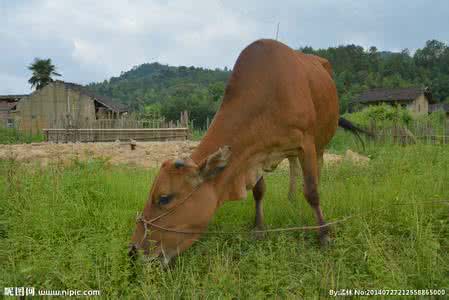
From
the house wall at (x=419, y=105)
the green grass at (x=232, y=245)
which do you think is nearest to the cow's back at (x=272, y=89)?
the green grass at (x=232, y=245)

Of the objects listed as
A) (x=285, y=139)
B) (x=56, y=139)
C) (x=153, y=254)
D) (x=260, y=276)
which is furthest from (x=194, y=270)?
(x=56, y=139)

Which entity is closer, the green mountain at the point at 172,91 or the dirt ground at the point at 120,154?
the dirt ground at the point at 120,154

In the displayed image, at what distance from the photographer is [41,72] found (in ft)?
159

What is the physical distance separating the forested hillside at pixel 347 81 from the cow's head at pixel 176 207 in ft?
125

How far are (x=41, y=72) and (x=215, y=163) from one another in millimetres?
52370

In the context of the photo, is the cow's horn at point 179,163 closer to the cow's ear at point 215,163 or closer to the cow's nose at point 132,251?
the cow's ear at point 215,163

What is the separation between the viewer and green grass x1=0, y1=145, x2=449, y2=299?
2832mm

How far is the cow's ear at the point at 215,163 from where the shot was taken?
3137mm

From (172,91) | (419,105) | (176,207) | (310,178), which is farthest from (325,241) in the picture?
(172,91)

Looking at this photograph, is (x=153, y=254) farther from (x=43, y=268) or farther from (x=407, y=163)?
(x=407, y=163)

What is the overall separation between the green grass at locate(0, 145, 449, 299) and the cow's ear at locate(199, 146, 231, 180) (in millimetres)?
708

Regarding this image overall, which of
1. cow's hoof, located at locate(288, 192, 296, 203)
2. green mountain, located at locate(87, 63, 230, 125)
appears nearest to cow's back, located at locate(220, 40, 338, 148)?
cow's hoof, located at locate(288, 192, 296, 203)

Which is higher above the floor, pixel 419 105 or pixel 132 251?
pixel 419 105

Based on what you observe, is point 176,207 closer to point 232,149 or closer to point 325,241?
point 232,149
